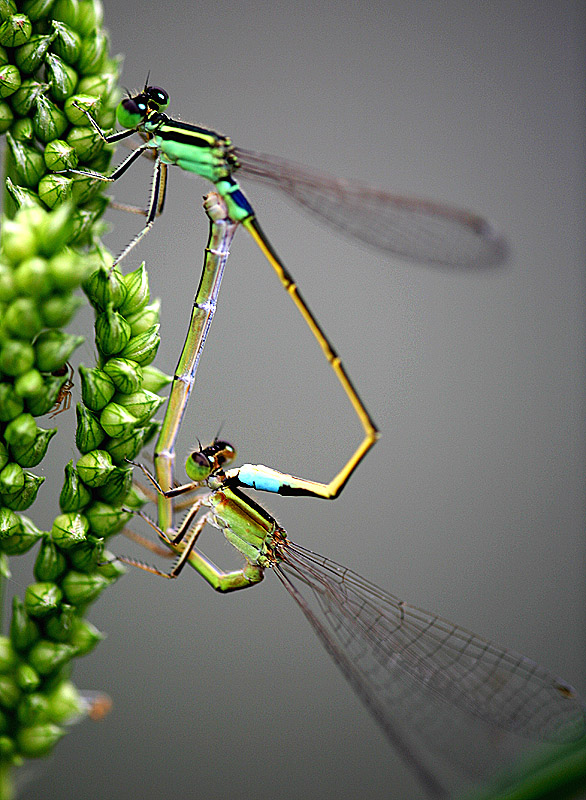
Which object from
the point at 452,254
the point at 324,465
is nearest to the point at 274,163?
the point at 452,254

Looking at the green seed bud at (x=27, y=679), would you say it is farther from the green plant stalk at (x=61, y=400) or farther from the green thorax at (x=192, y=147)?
the green thorax at (x=192, y=147)

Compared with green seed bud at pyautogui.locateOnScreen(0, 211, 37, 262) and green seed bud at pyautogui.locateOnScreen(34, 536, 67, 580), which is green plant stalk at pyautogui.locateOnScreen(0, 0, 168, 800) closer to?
green seed bud at pyautogui.locateOnScreen(34, 536, 67, 580)

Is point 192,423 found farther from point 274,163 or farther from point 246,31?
point 246,31

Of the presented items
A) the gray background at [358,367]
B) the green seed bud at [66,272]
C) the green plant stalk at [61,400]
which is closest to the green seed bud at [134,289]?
the green plant stalk at [61,400]

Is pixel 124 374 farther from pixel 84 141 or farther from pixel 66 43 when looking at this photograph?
pixel 66 43

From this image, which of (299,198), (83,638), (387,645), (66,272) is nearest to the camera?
(66,272)

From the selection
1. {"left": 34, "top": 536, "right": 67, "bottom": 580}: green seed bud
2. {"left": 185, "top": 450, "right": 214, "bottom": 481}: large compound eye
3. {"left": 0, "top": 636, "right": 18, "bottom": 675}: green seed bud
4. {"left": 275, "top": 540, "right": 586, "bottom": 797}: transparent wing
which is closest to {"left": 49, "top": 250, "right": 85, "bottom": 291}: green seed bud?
{"left": 34, "top": 536, "right": 67, "bottom": 580}: green seed bud

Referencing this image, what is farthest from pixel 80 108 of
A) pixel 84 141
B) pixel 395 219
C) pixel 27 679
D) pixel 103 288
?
pixel 395 219
